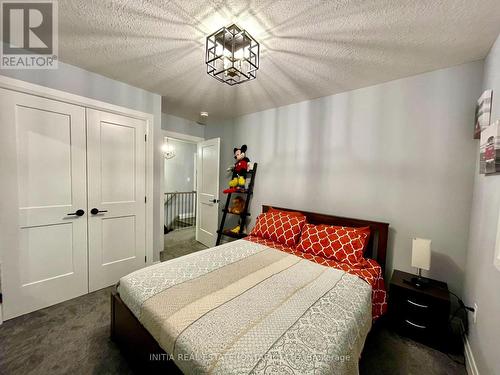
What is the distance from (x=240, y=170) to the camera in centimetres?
347

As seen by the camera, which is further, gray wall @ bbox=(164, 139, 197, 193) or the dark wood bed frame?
gray wall @ bbox=(164, 139, 197, 193)

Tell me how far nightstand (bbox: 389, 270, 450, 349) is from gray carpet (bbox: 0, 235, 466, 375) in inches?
3.7

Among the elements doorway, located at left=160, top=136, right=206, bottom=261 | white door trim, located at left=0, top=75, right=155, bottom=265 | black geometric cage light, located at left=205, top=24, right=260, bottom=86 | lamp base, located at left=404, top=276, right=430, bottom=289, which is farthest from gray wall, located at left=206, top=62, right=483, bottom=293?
doorway, located at left=160, top=136, right=206, bottom=261

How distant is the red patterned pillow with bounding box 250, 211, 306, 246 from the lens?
8.11ft

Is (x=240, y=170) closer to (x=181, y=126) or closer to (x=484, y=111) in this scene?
(x=181, y=126)

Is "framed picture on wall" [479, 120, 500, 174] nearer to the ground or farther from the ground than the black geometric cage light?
nearer to the ground

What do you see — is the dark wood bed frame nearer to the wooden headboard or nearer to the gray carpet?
the wooden headboard

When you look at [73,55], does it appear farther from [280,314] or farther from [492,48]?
[492,48]

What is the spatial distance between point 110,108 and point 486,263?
3.71m

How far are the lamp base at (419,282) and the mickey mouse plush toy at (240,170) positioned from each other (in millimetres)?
2431

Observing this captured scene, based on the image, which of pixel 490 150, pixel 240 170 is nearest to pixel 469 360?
pixel 490 150

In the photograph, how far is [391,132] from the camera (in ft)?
7.18

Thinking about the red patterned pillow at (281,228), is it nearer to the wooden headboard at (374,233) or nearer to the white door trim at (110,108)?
the wooden headboard at (374,233)

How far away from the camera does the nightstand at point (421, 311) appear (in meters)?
1.64
